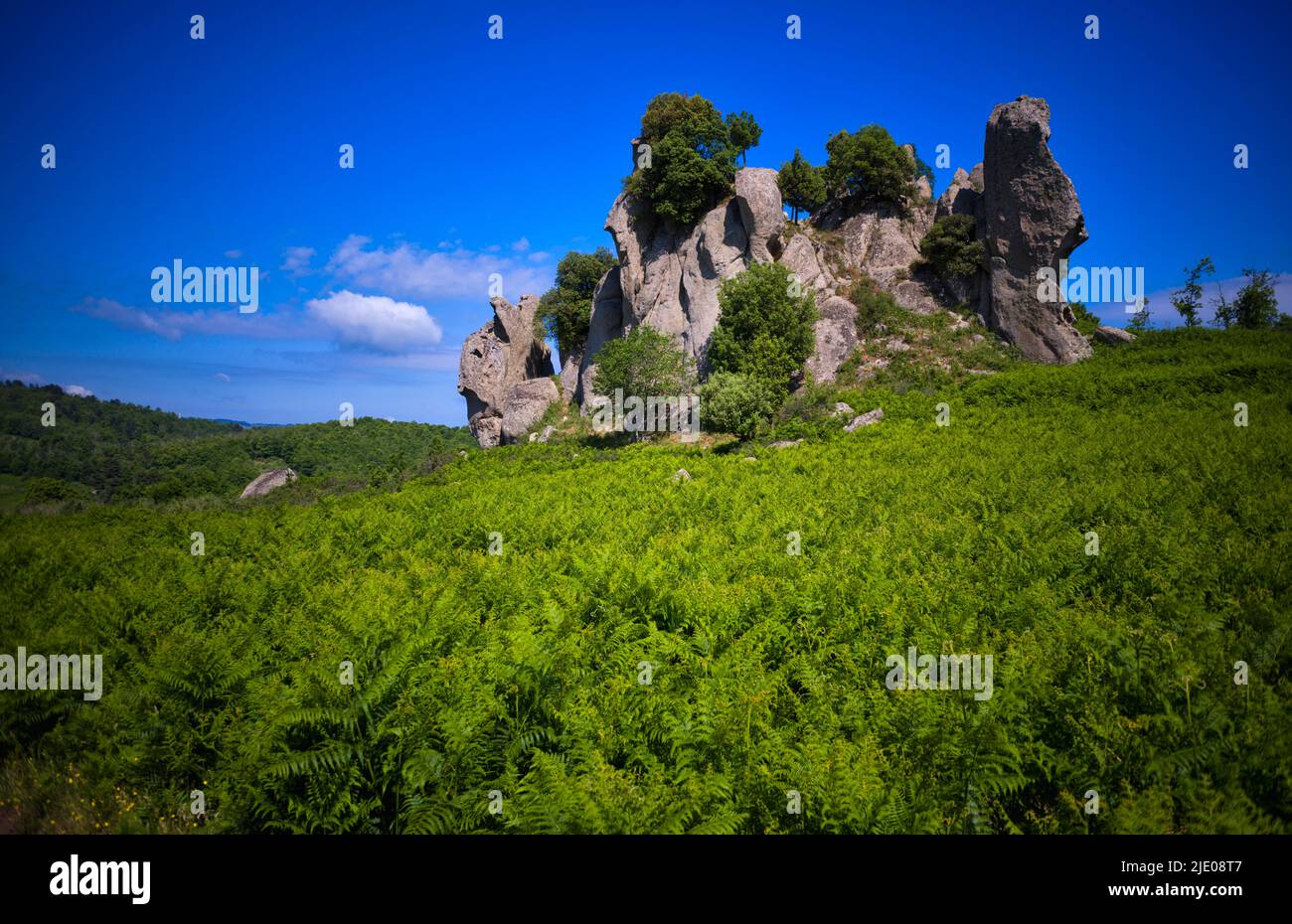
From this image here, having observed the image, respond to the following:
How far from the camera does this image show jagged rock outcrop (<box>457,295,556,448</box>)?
5200 cm

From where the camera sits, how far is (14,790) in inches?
230

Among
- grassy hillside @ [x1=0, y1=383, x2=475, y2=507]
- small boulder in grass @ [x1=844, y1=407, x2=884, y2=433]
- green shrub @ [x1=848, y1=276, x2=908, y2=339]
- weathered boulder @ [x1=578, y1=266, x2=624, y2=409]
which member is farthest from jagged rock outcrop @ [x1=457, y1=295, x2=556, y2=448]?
small boulder in grass @ [x1=844, y1=407, x2=884, y2=433]

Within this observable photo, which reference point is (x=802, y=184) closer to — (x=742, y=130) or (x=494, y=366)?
(x=742, y=130)

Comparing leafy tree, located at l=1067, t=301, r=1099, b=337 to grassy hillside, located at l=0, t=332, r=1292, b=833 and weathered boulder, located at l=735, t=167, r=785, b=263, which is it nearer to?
weathered boulder, located at l=735, t=167, r=785, b=263

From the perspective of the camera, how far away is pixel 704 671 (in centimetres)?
654

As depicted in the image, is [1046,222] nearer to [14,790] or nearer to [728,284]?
[728,284]

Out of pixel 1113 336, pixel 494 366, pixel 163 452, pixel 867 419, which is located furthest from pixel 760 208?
pixel 163 452

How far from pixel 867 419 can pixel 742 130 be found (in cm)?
2935

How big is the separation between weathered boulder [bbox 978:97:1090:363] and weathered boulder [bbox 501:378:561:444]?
35.5 m

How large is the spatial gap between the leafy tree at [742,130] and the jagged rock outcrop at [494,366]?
80.4ft
